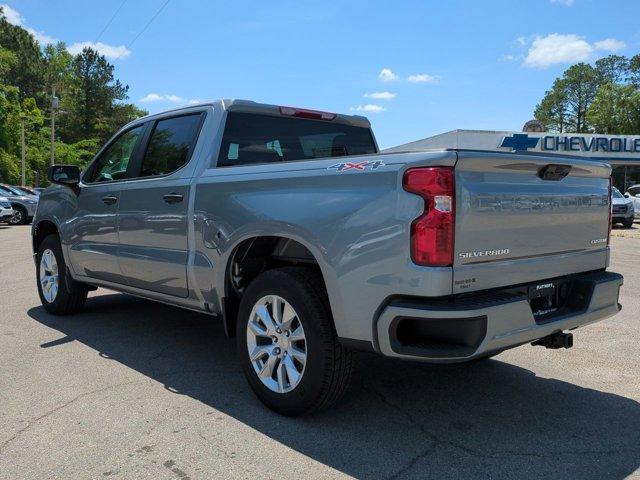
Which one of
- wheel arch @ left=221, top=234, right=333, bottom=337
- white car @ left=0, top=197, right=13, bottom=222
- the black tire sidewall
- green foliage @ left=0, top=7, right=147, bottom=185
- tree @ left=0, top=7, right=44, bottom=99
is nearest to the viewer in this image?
the black tire sidewall

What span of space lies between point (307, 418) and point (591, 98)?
306 ft

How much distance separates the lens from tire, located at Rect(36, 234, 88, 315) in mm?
6023

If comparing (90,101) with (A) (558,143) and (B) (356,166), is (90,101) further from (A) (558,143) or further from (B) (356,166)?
(B) (356,166)

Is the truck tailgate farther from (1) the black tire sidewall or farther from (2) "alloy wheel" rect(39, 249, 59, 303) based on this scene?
(2) "alloy wheel" rect(39, 249, 59, 303)

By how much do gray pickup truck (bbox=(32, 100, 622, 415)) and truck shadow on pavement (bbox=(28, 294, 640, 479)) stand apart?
0.98 ft

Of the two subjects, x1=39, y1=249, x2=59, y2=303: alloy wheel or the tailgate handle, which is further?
x1=39, y1=249, x2=59, y2=303: alloy wheel

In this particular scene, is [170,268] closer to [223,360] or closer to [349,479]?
[223,360]

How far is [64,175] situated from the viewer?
18.2 feet

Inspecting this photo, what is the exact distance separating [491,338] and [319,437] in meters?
1.11

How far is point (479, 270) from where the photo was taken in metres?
2.93

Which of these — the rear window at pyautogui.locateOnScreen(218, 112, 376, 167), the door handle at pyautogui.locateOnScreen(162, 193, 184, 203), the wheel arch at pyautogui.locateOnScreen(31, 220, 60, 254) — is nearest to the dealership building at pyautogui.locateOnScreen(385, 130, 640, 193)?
the wheel arch at pyautogui.locateOnScreen(31, 220, 60, 254)

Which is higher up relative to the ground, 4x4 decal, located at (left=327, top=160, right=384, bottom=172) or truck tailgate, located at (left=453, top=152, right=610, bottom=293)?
4x4 decal, located at (left=327, top=160, right=384, bottom=172)

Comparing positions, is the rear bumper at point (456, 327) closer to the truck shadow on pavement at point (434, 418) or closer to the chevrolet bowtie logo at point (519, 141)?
the truck shadow on pavement at point (434, 418)

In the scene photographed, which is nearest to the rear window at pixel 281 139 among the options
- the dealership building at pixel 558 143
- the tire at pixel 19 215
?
the tire at pixel 19 215
